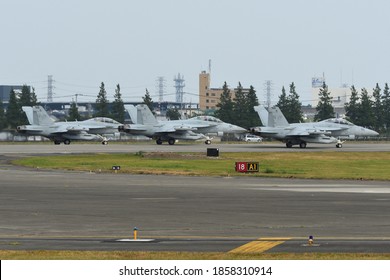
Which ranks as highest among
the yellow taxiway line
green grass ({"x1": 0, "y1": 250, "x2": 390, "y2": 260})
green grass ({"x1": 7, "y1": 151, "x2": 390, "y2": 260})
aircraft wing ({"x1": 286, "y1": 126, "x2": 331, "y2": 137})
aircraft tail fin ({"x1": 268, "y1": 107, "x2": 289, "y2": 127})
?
aircraft tail fin ({"x1": 268, "y1": 107, "x2": 289, "y2": 127})

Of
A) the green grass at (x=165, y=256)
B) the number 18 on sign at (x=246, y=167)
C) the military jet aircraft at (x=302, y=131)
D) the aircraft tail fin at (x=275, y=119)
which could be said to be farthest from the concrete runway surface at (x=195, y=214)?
the aircraft tail fin at (x=275, y=119)

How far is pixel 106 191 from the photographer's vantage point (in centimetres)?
4844

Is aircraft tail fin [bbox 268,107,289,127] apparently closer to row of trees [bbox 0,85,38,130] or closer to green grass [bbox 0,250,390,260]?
row of trees [bbox 0,85,38,130]

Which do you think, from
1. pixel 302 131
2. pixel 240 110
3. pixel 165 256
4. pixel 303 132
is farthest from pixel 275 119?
pixel 165 256

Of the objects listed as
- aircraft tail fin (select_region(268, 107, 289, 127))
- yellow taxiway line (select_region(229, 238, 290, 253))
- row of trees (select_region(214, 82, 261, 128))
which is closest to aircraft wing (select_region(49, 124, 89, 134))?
aircraft tail fin (select_region(268, 107, 289, 127))

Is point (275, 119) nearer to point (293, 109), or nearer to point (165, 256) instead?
point (293, 109)

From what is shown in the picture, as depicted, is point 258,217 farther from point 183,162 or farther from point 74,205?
point 183,162

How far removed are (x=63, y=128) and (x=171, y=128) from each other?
1521 cm

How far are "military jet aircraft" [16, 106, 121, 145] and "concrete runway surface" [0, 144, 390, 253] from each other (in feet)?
233

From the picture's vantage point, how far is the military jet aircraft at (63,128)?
12912cm

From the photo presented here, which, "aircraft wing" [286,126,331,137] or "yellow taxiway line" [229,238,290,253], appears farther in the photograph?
"aircraft wing" [286,126,331,137]

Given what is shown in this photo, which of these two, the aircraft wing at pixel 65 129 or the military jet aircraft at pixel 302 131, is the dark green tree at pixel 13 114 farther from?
the military jet aircraft at pixel 302 131

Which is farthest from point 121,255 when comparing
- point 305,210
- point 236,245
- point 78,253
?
point 305,210

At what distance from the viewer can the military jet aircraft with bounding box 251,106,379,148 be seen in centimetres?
11775
